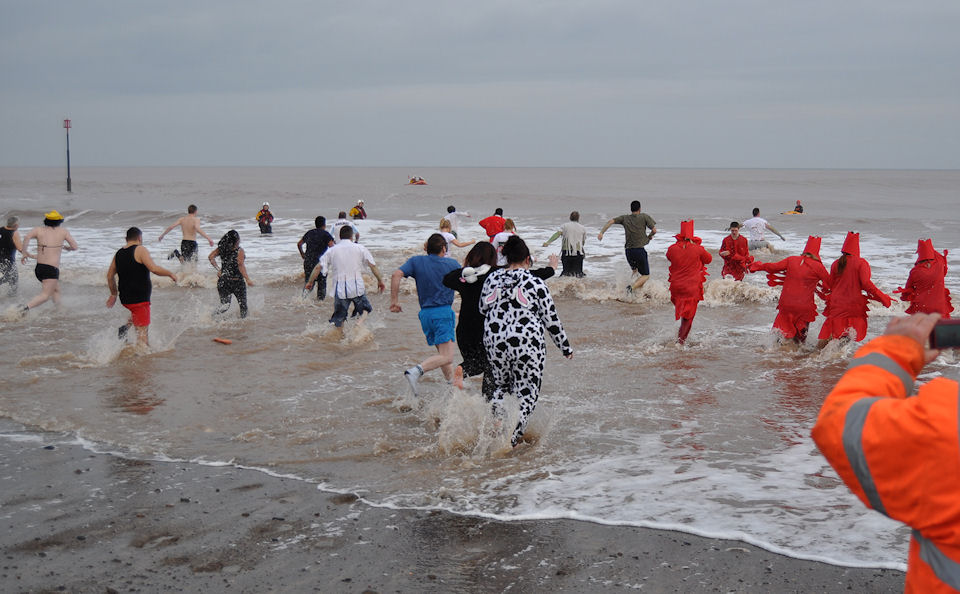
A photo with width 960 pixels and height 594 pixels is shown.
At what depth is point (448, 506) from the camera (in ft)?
17.4

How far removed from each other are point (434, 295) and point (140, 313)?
4.26 m

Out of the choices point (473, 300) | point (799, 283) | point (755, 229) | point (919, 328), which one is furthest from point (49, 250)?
point (755, 229)

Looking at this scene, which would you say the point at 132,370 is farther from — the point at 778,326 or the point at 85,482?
the point at 778,326

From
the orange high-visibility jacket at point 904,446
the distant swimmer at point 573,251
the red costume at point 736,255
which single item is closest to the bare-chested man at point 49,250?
the distant swimmer at point 573,251

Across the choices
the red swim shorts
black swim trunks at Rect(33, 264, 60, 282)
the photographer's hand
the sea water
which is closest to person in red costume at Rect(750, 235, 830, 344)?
the sea water

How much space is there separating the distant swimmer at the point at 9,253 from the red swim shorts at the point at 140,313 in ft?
19.8

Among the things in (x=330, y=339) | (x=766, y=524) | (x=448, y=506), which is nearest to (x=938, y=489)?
(x=766, y=524)

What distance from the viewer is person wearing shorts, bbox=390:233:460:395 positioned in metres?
7.87

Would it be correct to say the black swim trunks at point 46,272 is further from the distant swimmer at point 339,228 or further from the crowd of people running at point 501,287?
the distant swimmer at point 339,228

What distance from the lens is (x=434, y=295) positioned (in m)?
7.94

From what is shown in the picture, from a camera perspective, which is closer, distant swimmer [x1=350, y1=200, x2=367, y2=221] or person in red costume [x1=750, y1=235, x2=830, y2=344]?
person in red costume [x1=750, y1=235, x2=830, y2=344]

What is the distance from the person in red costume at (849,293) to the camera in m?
9.64

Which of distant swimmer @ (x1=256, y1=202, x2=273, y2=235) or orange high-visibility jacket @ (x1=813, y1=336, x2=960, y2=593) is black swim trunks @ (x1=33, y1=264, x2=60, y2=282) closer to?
orange high-visibility jacket @ (x1=813, y1=336, x2=960, y2=593)

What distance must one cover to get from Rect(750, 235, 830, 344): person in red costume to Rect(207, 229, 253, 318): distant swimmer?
6960mm
